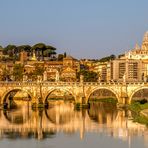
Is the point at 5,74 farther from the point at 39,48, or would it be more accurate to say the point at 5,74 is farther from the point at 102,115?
the point at 102,115

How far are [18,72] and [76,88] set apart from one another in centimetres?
3844

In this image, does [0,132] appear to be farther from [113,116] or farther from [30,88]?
[30,88]

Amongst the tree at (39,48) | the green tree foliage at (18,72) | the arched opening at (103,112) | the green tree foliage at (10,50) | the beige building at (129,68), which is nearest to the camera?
the arched opening at (103,112)

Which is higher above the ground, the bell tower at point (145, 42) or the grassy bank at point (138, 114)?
the bell tower at point (145, 42)

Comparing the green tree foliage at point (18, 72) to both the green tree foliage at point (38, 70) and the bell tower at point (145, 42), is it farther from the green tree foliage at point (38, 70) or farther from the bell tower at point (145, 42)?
the bell tower at point (145, 42)

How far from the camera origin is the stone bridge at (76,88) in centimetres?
6116

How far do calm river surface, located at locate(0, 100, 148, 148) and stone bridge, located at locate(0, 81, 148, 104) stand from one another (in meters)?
2.15

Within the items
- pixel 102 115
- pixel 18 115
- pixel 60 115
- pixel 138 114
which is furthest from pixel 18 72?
pixel 138 114

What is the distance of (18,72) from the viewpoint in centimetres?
10006

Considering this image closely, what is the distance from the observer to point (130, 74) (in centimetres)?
10369

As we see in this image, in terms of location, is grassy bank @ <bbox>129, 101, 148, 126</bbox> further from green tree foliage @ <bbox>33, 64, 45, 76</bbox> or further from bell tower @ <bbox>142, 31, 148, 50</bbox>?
bell tower @ <bbox>142, 31, 148, 50</bbox>

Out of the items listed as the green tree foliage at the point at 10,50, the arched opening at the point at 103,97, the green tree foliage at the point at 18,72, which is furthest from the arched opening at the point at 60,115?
the green tree foliage at the point at 10,50

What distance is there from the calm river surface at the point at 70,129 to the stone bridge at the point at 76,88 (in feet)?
7.07

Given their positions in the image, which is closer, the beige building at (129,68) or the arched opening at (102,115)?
the arched opening at (102,115)
